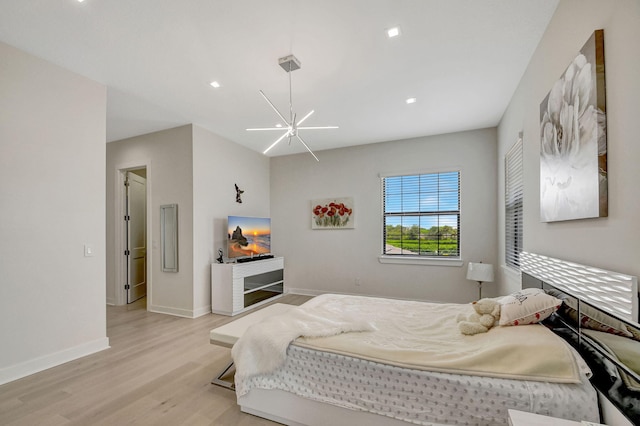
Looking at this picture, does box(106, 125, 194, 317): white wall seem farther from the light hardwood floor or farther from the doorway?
the light hardwood floor

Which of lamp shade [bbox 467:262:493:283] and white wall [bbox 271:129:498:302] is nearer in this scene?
lamp shade [bbox 467:262:493:283]

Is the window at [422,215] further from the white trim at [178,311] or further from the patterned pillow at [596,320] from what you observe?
the white trim at [178,311]

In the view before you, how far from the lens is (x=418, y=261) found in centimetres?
470

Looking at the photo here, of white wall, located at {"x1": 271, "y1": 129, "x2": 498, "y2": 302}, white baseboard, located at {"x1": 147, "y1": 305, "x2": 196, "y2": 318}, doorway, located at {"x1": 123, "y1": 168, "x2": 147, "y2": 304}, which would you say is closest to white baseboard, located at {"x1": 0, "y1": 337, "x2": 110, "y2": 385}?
white baseboard, located at {"x1": 147, "y1": 305, "x2": 196, "y2": 318}

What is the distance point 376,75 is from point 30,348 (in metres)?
4.12

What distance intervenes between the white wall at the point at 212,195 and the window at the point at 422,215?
2.64 meters

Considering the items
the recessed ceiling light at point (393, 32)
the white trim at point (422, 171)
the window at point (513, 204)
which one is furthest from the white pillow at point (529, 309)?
the white trim at point (422, 171)

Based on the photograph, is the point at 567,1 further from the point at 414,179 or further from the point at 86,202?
the point at 86,202

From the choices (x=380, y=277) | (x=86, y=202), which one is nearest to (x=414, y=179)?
(x=380, y=277)

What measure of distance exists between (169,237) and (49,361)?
2.05m

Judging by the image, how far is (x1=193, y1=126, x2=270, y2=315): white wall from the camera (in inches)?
168

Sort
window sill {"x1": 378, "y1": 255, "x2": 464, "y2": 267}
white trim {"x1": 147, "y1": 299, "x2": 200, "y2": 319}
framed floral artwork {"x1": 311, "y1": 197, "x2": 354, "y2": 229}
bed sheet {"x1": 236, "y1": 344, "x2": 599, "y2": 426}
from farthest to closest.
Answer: framed floral artwork {"x1": 311, "y1": 197, "x2": 354, "y2": 229}
window sill {"x1": 378, "y1": 255, "x2": 464, "y2": 267}
white trim {"x1": 147, "y1": 299, "x2": 200, "y2": 319}
bed sheet {"x1": 236, "y1": 344, "x2": 599, "y2": 426}

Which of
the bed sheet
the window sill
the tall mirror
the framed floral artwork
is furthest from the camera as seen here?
the framed floral artwork

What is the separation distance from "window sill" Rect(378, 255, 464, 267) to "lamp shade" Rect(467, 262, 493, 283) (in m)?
0.43
